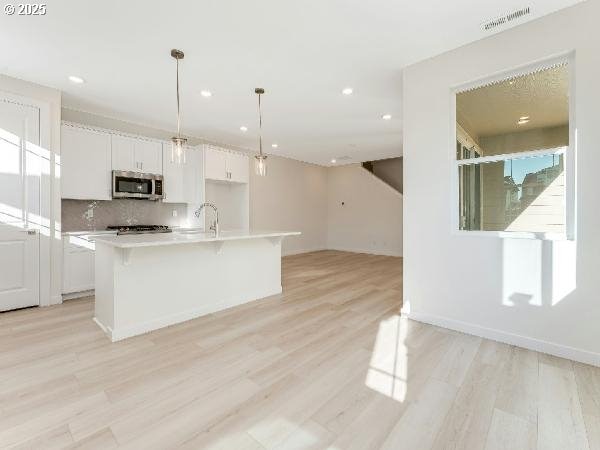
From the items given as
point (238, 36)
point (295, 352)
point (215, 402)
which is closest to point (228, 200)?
point (238, 36)

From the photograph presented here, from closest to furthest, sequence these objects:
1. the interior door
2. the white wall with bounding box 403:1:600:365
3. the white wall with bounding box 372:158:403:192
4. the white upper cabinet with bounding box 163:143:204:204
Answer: the white wall with bounding box 403:1:600:365 < the interior door < the white upper cabinet with bounding box 163:143:204:204 < the white wall with bounding box 372:158:403:192

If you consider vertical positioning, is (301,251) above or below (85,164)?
below

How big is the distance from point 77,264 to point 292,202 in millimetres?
5256

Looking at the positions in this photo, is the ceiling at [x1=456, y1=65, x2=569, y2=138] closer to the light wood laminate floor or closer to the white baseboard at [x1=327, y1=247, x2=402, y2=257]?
the light wood laminate floor

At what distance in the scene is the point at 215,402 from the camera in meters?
1.72

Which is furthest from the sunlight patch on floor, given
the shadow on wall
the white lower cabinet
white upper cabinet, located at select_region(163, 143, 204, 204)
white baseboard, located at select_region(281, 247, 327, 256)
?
white baseboard, located at select_region(281, 247, 327, 256)

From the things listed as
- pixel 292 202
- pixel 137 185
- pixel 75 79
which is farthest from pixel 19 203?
pixel 292 202

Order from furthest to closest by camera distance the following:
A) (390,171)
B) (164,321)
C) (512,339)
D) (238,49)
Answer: (390,171) → (164,321) → (238,49) → (512,339)

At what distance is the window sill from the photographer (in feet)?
7.54

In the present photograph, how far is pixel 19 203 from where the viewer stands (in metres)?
3.37

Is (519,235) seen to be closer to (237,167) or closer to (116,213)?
(237,167)

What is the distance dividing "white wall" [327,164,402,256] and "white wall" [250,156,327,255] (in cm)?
33

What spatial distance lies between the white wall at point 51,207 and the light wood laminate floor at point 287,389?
1.96ft

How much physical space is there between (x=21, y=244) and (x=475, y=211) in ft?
16.4
